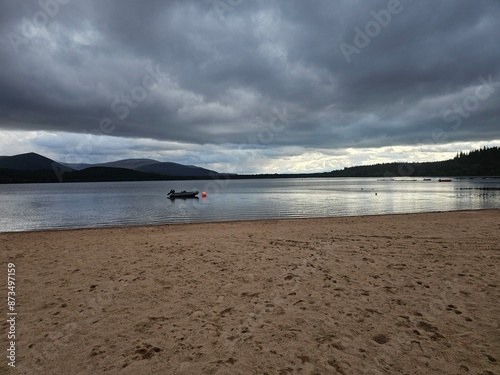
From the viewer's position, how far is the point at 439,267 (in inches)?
349

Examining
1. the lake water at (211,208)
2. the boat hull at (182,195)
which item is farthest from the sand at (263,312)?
the boat hull at (182,195)

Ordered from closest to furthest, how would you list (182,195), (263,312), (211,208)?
1. (263,312)
2. (211,208)
3. (182,195)

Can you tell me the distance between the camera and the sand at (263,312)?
14.6ft

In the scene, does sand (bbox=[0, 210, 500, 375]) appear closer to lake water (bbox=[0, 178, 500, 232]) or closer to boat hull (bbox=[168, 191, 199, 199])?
lake water (bbox=[0, 178, 500, 232])

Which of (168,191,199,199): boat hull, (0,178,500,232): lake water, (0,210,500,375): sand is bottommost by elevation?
(0,178,500,232): lake water

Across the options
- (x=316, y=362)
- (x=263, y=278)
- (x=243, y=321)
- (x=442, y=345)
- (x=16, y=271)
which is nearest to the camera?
(x=316, y=362)

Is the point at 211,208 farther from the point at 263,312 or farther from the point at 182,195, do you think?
the point at 263,312

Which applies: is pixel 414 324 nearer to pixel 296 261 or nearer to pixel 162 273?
pixel 296 261

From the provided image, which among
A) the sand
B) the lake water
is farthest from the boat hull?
the sand

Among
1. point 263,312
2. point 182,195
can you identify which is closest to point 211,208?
point 182,195

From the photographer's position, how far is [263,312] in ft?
20.0

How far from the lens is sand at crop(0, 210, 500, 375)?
Result: 14.6 ft

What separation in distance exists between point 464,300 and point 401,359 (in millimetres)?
3190

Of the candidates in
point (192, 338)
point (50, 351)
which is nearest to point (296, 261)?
point (192, 338)
